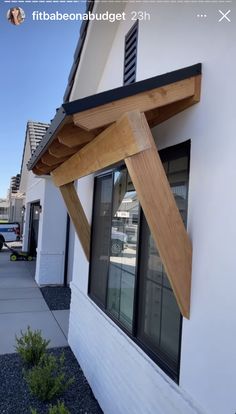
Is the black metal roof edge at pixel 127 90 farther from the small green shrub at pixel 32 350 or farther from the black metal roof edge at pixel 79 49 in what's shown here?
the small green shrub at pixel 32 350

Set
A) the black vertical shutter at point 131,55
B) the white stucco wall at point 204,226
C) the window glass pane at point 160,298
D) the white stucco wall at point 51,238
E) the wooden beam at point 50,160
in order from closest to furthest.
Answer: the white stucco wall at point 204,226 → the window glass pane at point 160,298 → the black vertical shutter at point 131,55 → the wooden beam at point 50,160 → the white stucco wall at point 51,238

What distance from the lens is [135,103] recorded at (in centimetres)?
229

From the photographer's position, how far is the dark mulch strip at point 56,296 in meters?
7.58

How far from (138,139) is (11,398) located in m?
3.40

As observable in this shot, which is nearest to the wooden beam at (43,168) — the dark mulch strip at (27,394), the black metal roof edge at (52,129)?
the black metal roof edge at (52,129)

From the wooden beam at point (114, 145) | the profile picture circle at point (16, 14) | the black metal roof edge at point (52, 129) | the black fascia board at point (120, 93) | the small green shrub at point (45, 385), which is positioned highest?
the profile picture circle at point (16, 14)

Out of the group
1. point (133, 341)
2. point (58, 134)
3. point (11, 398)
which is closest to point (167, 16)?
point (58, 134)

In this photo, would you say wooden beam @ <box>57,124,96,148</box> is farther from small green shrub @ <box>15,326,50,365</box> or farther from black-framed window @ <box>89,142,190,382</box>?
small green shrub @ <box>15,326,50,365</box>

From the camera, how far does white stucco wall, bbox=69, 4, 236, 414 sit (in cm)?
191

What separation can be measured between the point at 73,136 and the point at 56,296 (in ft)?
21.4

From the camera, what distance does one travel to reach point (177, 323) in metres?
2.51

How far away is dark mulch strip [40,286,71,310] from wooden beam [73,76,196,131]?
6051mm

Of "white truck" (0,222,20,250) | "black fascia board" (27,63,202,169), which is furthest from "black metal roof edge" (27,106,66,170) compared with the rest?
"white truck" (0,222,20,250)

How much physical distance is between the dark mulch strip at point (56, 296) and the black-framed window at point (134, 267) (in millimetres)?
3172
